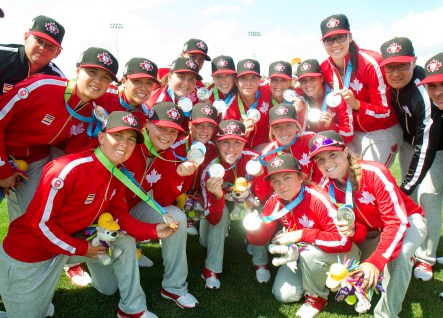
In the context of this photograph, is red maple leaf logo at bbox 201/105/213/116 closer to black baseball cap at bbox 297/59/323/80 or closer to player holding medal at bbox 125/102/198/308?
player holding medal at bbox 125/102/198/308

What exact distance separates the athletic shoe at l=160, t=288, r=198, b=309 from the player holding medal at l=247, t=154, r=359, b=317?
1.13 meters

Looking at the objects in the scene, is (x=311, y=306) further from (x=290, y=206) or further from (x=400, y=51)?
(x=400, y=51)

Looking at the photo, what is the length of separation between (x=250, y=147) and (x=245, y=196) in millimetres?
1434

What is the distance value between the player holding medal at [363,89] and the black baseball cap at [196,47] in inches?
91.1

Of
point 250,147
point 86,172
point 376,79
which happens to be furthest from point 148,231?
point 376,79

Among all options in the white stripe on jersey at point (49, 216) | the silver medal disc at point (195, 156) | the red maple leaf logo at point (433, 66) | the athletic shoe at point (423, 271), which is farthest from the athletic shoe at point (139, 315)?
the red maple leaf logo at point (433, 66)

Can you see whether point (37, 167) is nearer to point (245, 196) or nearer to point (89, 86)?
point (89, 86)

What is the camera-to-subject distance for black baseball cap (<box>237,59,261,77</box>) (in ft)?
21.3

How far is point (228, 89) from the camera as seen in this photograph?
683 centimetres

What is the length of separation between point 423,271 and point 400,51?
129 inches

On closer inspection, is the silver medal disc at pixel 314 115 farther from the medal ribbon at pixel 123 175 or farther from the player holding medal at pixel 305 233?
the medal ribbon at pixel 123 175

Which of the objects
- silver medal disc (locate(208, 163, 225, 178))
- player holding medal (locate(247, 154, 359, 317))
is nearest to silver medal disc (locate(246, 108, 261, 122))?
silver medal disc (locate(208, 163, 225, 178))

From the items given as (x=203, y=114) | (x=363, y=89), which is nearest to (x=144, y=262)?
(x=203, y=114)

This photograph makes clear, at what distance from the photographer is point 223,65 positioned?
6660mm
